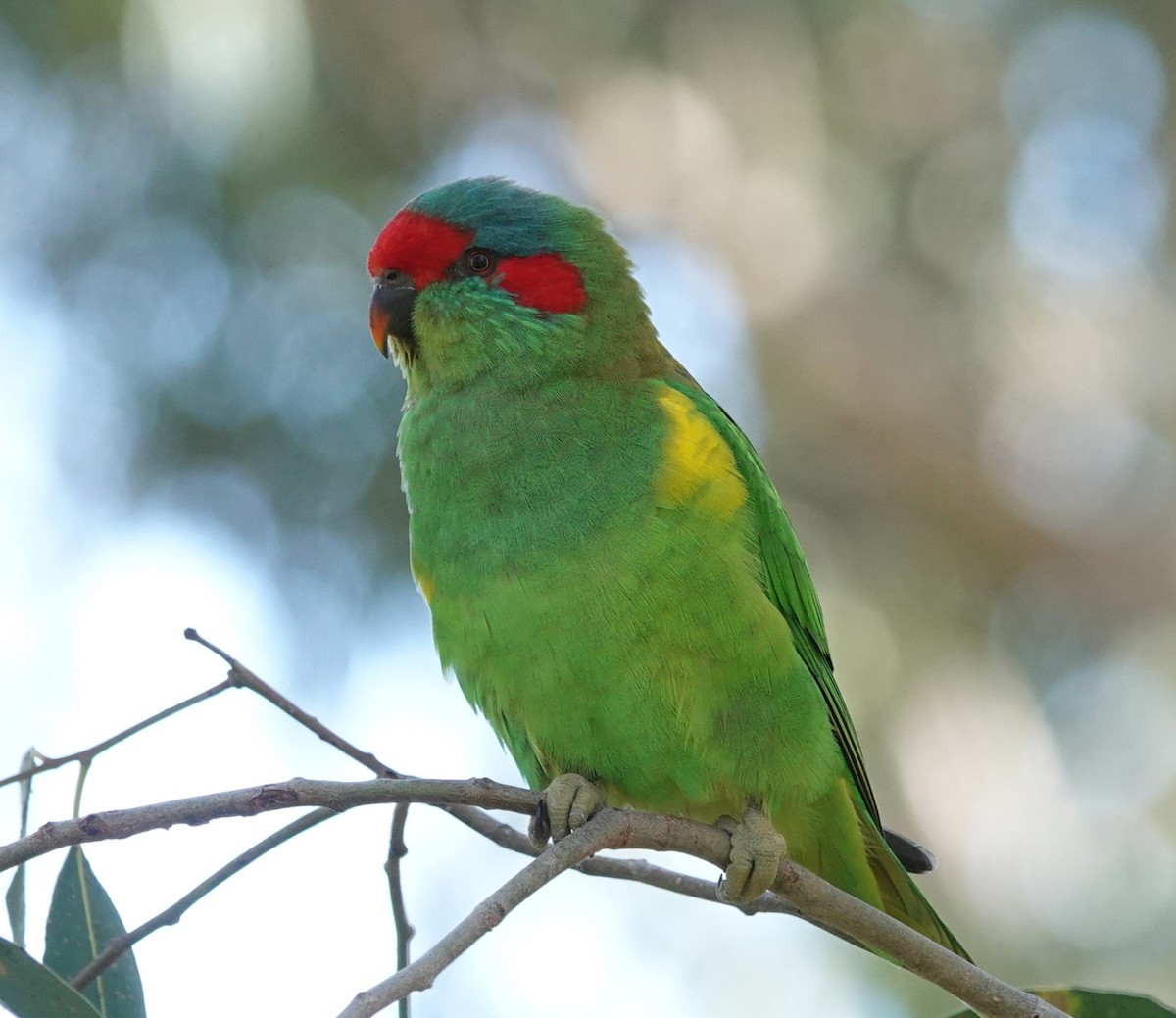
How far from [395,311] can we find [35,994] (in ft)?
5.56

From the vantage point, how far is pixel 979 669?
6.66 meters

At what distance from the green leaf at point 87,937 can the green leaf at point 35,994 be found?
0.25 m

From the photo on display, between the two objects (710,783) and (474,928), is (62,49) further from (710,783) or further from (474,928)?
(474,928)

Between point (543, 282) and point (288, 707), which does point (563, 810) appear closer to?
point (288, 707)

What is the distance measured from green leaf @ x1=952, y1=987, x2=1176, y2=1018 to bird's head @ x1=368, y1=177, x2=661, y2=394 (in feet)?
4.90

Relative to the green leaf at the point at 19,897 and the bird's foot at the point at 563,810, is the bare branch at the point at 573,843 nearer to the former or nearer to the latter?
the bird's foot at the point at 563,810

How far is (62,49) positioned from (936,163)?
15.3 feet

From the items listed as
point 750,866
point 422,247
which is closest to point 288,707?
point 750,866

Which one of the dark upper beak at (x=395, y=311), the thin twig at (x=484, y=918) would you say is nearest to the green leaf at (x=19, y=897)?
the thin twig at (x=484, y=918)

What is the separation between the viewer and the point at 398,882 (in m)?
2.06

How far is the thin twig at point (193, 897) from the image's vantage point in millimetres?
1737

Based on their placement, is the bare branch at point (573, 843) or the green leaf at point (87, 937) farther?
the green leaf at point (87, 937)

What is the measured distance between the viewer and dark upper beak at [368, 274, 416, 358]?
296 centimetres

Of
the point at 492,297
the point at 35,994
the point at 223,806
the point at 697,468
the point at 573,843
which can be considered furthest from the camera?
the point at 492,297
